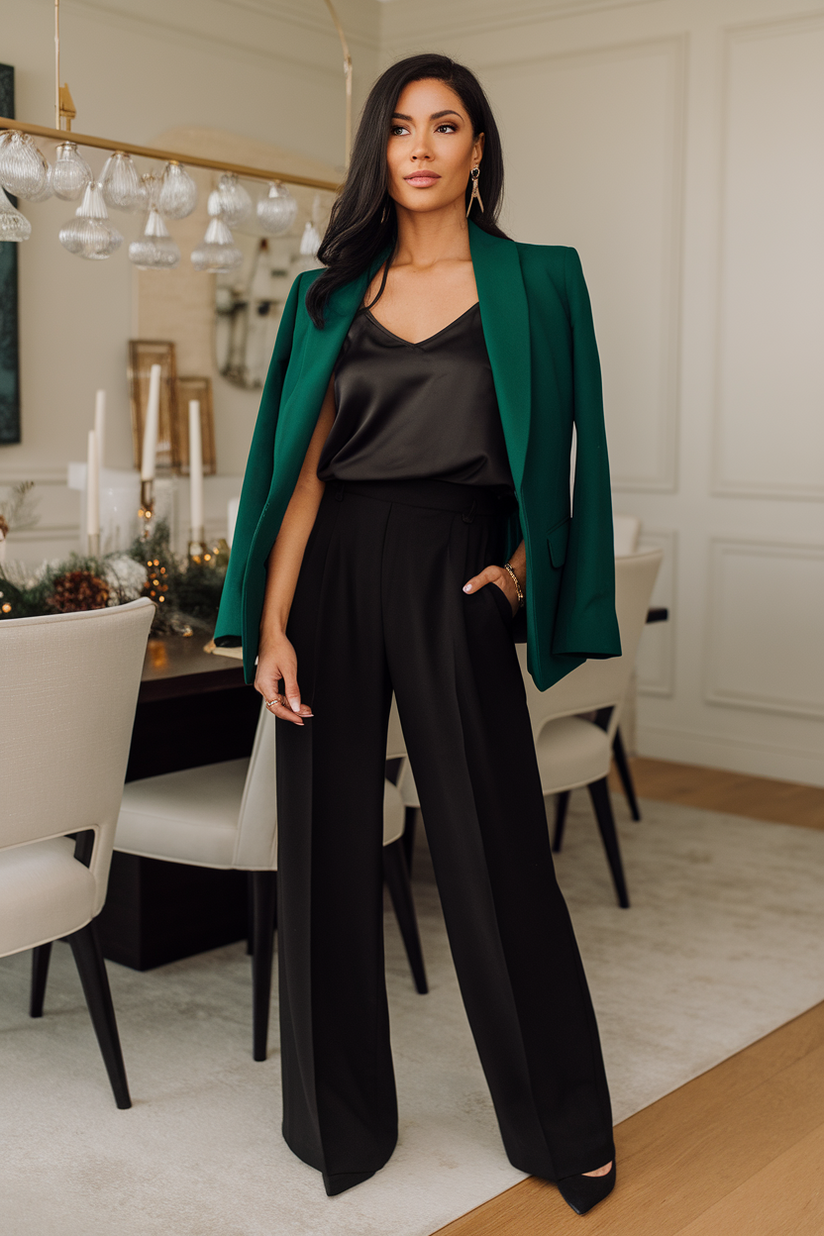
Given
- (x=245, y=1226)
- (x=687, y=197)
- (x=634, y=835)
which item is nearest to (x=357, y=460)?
(x=245, y=1226)

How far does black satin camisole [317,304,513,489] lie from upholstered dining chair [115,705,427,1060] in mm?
642

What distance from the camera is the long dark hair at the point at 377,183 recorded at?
1.62 m

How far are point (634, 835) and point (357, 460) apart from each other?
2333 millimetres

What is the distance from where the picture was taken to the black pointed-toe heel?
1.77 meters

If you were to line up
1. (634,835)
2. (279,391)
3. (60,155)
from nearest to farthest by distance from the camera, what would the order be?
(279,391), (60,155), (634,835)

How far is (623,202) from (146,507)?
2629 mm

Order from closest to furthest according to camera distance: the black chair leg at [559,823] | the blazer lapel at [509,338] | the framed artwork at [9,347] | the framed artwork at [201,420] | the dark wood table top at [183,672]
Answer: the blazer lapel at [509,338] → the dark wood table top at [183,672] → the black chair leg at [559,823] → the framed artwork at [9,347] → the framed artwork at [201,420]

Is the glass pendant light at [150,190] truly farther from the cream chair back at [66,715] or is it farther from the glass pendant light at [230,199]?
the cream chair back at [66,715]

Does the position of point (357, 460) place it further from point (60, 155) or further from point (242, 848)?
point (60, 155)

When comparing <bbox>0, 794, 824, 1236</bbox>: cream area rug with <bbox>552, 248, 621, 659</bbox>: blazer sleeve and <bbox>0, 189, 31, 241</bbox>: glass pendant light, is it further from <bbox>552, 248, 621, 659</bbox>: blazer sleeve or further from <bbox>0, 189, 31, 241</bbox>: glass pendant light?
<bbox>0, 189, 31, 241</bbox>: glass pendant light

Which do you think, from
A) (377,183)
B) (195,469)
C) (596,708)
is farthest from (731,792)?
(377,183)

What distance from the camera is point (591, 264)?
4.80 metres

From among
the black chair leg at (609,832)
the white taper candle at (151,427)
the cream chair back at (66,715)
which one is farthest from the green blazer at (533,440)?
the black chair leg at (609,832)

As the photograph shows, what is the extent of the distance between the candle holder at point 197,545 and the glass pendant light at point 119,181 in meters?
0.76
